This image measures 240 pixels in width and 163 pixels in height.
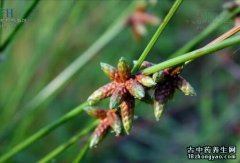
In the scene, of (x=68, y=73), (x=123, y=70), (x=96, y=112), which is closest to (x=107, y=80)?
(x=68, y=73)

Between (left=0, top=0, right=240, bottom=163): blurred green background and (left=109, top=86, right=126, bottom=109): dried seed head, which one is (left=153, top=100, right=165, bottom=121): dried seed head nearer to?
(left=109, top=86, right=126, bottom=109): dried seed head

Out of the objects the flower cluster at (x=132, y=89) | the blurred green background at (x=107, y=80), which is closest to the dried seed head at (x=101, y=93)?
the flower cluster at (x=132, y=89)

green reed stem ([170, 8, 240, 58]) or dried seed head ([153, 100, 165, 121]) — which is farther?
green reed stem ([170, 8, 240, 58])

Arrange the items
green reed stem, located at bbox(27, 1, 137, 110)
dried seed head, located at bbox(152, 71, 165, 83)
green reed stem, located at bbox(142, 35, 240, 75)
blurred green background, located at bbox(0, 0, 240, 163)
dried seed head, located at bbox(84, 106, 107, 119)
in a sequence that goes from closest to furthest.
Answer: green reed stem, located at bbox(142, 35, 240, 75) → dried seed head, located at bbox(152, 71, 165, 83) → dried seed head, located at bbox(84, 106, 107, 119) → green reed stem, located at bbox(27, 1, 137, 110) → blurred green background, located at bbox(0, 0, 240, 163)

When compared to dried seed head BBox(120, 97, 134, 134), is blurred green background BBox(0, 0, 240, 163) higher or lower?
higher

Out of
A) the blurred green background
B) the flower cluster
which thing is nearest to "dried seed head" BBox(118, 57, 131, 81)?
the flower cluster

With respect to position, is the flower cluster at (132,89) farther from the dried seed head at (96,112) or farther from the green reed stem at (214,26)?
the green reed stem at (214,26)
